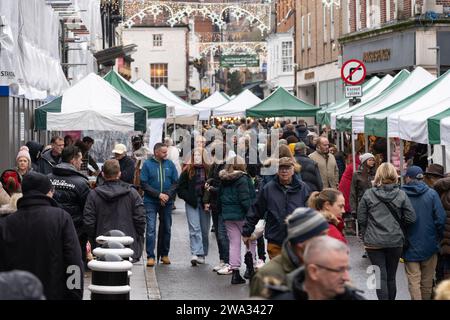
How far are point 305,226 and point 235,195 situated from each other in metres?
8.12

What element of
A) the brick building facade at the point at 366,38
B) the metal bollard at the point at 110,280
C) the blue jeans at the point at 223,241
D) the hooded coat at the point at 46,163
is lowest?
the blue jeans at the point at 223,241

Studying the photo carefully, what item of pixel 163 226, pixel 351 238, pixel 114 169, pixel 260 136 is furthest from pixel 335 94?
pixel 114 169

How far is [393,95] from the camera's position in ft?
69.7

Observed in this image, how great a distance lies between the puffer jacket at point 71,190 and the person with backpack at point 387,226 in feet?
11.0

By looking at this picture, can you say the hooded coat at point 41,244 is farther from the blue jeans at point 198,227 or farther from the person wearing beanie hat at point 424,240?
the blue jeans at point 198,227

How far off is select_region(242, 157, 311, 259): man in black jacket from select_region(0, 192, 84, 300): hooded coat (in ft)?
11.6

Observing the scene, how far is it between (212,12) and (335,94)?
6973 millimetres

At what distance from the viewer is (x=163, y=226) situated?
15.6 m

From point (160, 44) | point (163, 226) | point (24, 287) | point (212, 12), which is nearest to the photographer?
point (24, 287)

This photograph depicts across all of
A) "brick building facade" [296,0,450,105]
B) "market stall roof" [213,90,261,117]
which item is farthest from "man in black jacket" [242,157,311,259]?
"market stall roof" [213,90,261,117]

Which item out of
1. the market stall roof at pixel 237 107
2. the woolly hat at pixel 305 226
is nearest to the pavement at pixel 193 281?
the woolly hat at pixel 305 226

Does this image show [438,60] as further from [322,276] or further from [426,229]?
[322,276]

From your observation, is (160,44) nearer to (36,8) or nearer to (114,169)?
(36,8)

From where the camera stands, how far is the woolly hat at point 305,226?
19.6 feet
